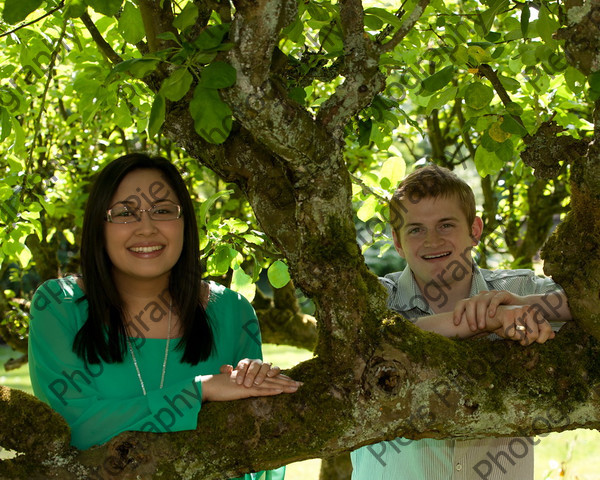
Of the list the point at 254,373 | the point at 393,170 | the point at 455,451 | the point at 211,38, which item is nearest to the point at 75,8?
the point at 211,38

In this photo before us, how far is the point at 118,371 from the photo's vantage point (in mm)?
2516

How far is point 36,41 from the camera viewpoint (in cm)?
329

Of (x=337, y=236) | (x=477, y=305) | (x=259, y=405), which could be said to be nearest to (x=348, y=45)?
(x=337, y=236)

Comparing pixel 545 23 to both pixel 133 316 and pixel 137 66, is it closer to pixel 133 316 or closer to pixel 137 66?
pixel 137 66

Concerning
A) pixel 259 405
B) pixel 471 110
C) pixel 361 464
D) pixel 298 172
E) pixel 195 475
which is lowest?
pixel 361 464

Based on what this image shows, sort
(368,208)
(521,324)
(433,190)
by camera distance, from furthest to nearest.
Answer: (368,208) < (433,190) < (521,324)

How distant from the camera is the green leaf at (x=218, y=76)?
177 cm

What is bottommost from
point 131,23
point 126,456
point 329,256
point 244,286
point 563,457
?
point 563,457

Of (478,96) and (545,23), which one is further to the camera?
(478,96)

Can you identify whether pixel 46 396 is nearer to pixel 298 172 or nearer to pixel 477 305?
pixel 298 172

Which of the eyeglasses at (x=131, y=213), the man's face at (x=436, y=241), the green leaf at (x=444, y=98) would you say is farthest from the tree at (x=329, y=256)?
the man's face at (x=436, y=241)

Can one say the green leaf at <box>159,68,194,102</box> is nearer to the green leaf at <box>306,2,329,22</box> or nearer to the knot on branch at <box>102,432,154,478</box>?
the green leaf at <box>306,2,329,22</box>

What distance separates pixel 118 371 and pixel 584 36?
190cm

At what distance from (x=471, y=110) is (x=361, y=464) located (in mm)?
1664
